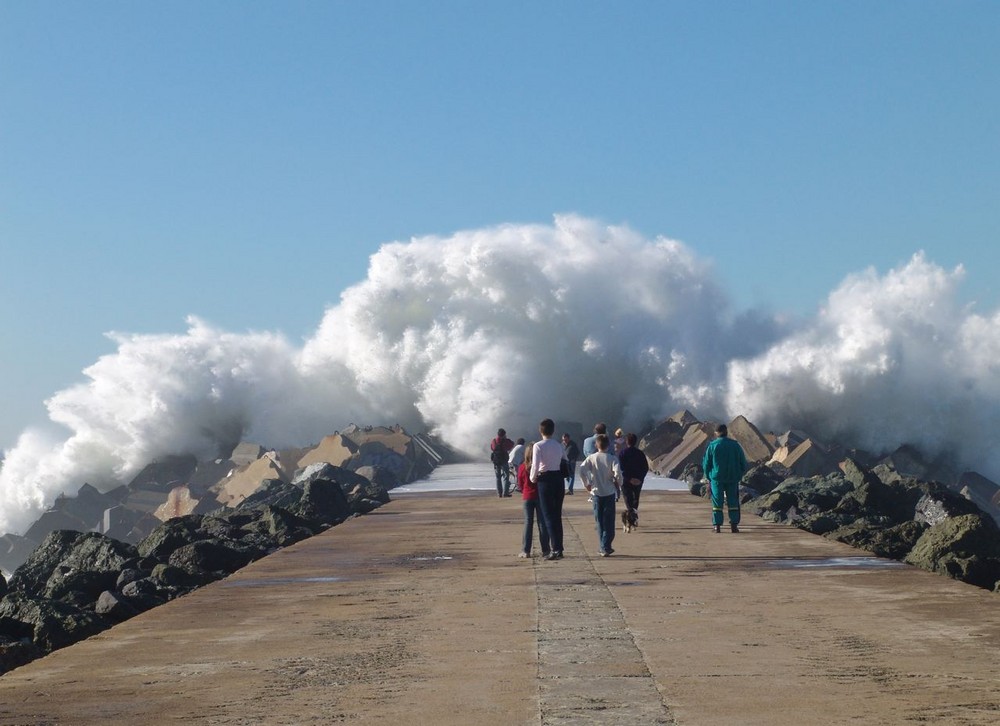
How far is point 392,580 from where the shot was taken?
13.0m

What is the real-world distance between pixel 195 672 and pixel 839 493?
20.0 metres

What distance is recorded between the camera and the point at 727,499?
17891mm

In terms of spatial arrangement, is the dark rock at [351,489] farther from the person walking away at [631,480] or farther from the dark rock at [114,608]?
the dark rock at [114,608]

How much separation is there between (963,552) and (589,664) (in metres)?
6.72

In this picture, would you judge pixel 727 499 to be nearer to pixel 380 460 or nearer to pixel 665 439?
pixel 380 460

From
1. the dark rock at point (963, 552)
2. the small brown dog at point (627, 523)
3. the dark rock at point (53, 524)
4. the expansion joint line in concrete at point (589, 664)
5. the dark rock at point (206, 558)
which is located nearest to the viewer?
the expansion joint line in concrete at point (589, 664)

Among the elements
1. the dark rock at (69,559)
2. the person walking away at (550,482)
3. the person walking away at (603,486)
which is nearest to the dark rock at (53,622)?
the dark rock at (69,559)

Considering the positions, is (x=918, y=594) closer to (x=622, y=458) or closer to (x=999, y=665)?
(x=999, y=665)

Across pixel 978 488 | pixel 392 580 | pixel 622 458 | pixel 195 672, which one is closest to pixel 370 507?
pixel 622 458

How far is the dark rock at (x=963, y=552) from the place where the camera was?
484 inches

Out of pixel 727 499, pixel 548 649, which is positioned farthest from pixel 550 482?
pixel 548 649

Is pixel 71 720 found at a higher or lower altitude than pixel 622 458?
lower

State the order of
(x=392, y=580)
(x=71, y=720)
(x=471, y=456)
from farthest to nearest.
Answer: (x=471, y=456), (x=392, y=580), (x=71, y=720)

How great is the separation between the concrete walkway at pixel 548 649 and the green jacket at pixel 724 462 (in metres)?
2.64
